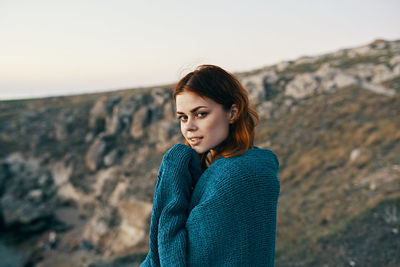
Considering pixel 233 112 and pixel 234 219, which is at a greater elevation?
pixel 233 112

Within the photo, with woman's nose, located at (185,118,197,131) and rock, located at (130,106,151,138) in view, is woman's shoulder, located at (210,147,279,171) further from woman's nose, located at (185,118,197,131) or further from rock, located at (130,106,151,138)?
rock, located at (130,106,151,138)

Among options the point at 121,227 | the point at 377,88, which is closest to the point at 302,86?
the point at 377,88

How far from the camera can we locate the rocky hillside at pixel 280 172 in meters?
6.71

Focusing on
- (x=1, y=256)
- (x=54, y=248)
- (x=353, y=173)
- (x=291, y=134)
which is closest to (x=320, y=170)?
(x=353, y=173)

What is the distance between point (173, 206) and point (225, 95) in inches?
34.5

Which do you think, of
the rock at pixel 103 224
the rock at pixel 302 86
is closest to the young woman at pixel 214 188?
the rock at pixel 103 224

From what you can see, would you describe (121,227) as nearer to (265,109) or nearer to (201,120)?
(265,109)

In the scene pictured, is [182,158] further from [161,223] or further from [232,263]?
[232,263]

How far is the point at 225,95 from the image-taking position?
5.51 feet

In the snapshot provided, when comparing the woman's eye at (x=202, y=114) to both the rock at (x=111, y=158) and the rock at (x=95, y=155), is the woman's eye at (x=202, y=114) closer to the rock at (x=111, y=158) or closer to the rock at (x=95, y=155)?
the rock at (x=111, y=158)

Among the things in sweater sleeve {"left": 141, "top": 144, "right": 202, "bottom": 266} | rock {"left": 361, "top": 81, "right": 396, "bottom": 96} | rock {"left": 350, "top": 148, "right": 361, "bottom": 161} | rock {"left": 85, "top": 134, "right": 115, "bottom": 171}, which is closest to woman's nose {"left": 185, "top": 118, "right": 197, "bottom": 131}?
sweater sleeve {"left": 141, "top": 144, "right": 202, "bottom": 266}

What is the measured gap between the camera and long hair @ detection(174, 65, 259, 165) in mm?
1610

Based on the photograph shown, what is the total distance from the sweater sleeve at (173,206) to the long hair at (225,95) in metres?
0.28

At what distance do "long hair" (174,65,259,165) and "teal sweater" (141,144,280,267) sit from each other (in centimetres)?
14
